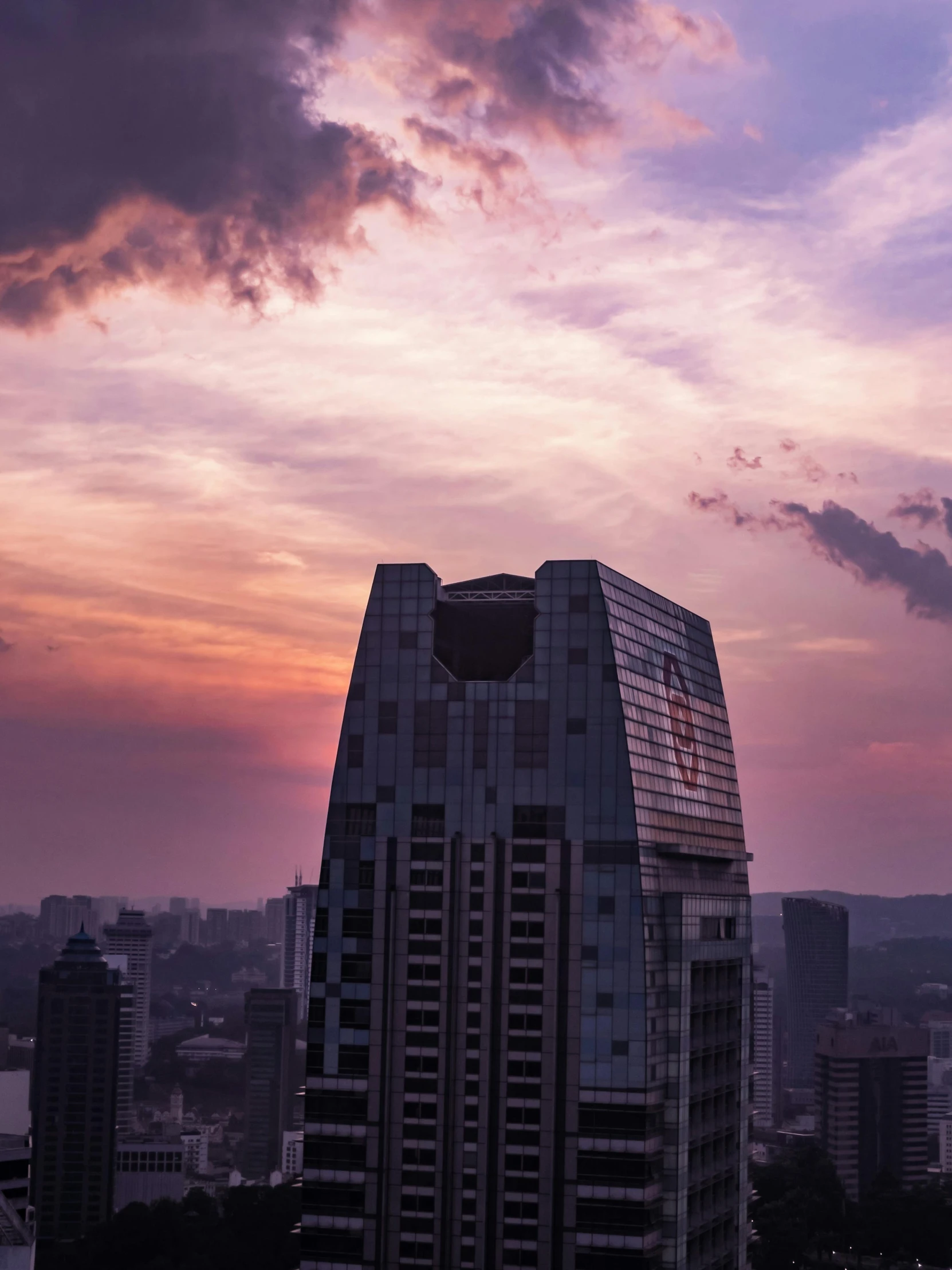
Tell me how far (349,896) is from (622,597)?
2962 centimetres

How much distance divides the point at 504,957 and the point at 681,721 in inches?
1108

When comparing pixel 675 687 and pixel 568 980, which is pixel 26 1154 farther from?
pixel 675 687

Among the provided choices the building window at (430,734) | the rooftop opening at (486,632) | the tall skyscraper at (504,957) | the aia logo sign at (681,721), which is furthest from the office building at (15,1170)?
the aia logo sign at (681,721)

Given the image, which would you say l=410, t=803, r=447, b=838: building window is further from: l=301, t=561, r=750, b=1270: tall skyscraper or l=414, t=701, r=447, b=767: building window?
l=414, t=701, r=447, b=767: building window

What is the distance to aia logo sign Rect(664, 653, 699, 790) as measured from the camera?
472 feet

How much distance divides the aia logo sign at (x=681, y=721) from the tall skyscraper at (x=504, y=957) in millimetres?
7692

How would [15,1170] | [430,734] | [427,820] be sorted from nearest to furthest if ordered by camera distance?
1. [427,820]
2. [430,734]
3. [15,1170]

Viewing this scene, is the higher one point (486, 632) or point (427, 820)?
point (486, 632)

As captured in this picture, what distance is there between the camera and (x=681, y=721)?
146 metres

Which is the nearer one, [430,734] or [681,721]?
[430,734]

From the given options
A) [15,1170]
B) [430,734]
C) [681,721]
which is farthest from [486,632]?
[15,1170]

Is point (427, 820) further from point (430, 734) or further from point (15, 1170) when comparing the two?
point (15, 1170)

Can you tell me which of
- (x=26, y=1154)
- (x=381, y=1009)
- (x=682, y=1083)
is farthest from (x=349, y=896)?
(x=26, y=1154)

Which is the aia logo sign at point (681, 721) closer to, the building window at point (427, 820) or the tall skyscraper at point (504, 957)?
the tall skyscraper at point (504, 957)
